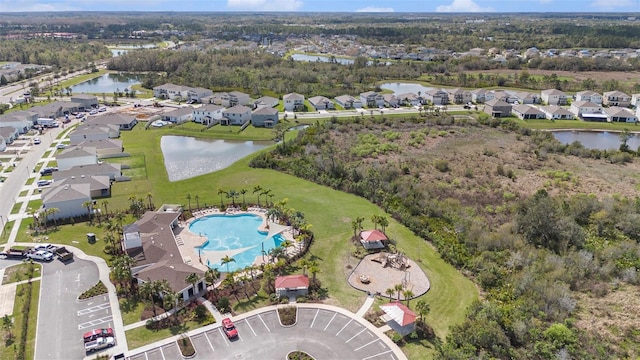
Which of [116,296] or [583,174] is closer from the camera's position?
[116,296]

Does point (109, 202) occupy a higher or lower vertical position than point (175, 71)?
lower

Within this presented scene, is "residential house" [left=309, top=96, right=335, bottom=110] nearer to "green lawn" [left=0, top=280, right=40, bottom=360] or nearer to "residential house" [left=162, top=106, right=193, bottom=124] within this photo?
"residential house" [left=162, top=106, right=193, bottom=124]

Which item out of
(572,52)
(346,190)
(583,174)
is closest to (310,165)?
(346,190)

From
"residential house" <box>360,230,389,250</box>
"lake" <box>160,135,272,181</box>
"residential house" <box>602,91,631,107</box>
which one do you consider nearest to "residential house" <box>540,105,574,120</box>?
"residential house" <box>602,91,631,107</box>

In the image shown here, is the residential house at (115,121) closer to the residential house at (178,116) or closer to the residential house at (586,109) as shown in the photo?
the residential house at (178,116)

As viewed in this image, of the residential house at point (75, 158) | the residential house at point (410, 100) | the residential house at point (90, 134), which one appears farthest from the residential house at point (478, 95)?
the residential house at point (75, 158)

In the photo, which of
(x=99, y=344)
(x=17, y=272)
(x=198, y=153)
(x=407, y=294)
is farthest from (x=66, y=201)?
(x=407, y=294)

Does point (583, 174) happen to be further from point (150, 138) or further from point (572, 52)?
point (572, 52)
